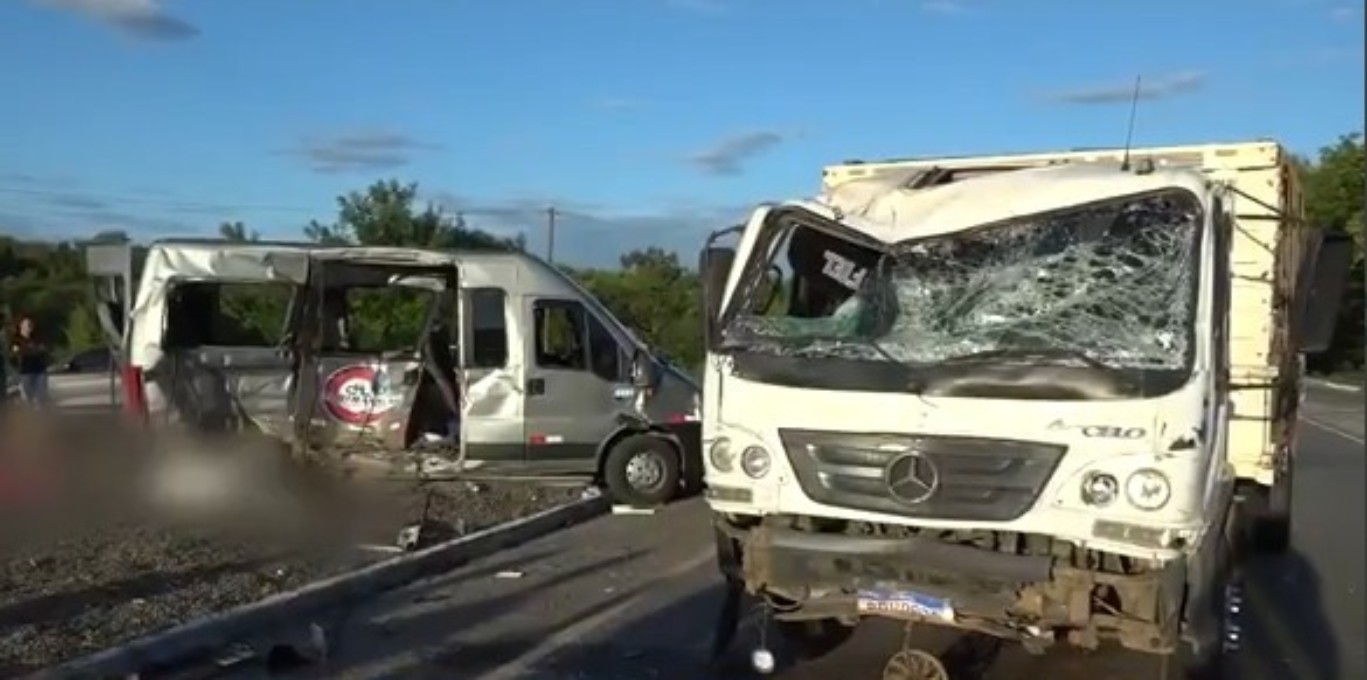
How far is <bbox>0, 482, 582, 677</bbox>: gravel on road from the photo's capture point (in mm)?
7406

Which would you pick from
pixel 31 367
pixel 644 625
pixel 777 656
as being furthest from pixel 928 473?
pixel 31 367

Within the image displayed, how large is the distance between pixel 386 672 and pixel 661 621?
6.41 ft

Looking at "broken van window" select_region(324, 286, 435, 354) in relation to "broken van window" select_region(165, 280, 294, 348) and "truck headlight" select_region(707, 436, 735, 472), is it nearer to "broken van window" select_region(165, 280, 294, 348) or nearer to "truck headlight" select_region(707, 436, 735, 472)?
"broken van window" select_region(165, 280, 294, 348)

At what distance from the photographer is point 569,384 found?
44.7 feet

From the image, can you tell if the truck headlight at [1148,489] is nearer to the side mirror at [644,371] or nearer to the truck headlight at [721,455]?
the truck headlight at [721,455]

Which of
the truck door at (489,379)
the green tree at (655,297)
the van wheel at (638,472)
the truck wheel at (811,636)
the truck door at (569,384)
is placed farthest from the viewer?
the green tree at (655,297)

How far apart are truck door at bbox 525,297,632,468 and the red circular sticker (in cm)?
139

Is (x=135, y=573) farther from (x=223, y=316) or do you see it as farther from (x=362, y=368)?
(x=223, y=316)

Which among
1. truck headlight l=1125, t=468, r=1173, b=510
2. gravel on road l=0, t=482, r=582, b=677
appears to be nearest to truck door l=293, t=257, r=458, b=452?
gravel on road l=0, t=482, r=582, b=677

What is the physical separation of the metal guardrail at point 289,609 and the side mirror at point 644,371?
1989 mm

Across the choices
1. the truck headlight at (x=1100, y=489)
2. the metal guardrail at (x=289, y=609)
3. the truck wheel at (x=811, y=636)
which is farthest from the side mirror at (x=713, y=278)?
the metal guardrail at (x=289, y=609)

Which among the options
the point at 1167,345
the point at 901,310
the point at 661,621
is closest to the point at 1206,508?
the point at 1167,345

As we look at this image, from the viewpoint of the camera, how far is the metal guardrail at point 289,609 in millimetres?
6861

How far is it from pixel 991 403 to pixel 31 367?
16.6m
